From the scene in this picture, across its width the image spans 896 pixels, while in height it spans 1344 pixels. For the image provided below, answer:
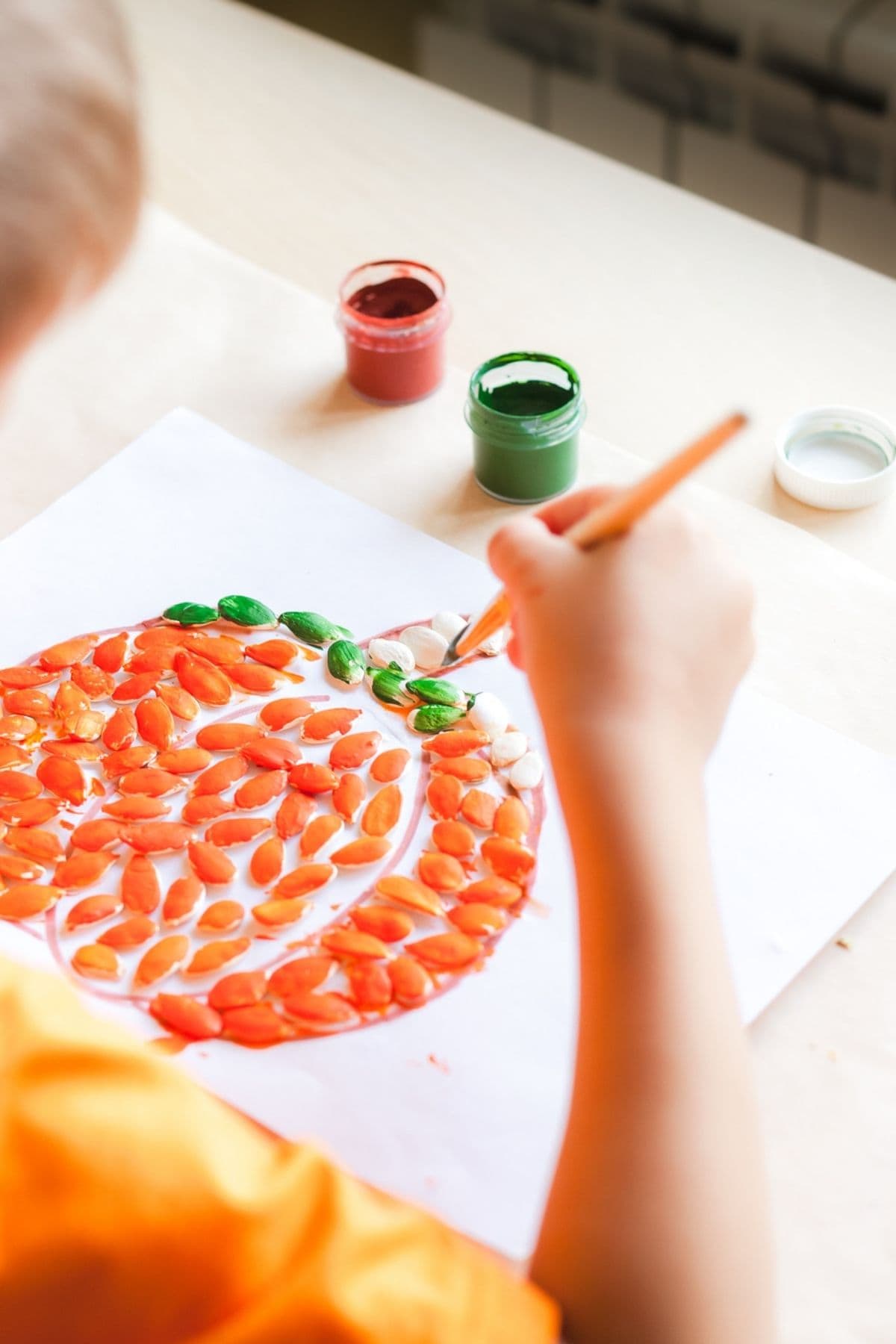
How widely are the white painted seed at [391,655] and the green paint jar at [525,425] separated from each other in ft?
0.51

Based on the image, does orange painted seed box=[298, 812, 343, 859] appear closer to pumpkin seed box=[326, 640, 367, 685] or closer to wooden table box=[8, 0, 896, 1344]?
pumpkin seed box=[326, 640, 367, 685]

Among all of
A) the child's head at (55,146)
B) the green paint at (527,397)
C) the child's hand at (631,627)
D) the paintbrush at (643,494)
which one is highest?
the child's head at (55,146)

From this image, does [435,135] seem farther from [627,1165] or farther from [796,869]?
[627,1165]

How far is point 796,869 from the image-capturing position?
77cm

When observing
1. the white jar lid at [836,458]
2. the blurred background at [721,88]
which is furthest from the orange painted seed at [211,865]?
the blurred background at [721,88]

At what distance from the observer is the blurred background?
5.15 ft

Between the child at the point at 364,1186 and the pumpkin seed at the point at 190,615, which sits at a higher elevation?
the child at the point at 364,1186

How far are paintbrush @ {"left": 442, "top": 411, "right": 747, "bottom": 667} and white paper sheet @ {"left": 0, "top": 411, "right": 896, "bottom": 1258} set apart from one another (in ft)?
0.55

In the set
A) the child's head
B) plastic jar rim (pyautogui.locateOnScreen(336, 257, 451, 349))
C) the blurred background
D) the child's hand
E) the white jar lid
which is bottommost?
the blurred background

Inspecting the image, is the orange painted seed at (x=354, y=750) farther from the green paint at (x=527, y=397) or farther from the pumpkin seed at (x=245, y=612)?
the green paint at (x=527, y=397)

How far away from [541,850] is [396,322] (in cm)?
41

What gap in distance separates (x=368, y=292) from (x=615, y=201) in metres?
Result: 0.27

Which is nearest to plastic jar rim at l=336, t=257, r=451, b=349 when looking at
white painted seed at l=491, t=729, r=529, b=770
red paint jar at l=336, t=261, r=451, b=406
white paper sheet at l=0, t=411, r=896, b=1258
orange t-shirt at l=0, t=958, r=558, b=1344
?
red paint jar at l=336, t=261, r=451, b=406

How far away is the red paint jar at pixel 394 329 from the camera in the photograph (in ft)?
3.31
